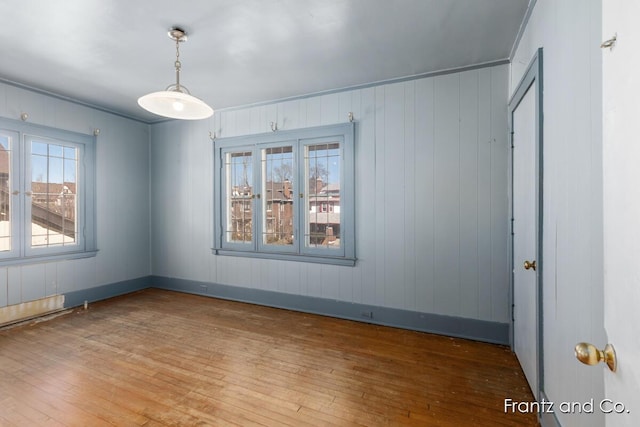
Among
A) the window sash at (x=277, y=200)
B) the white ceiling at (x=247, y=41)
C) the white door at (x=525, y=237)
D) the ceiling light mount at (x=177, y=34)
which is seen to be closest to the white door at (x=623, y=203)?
the white door at (x=525, y=237)

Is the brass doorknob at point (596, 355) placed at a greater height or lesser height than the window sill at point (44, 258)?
greater

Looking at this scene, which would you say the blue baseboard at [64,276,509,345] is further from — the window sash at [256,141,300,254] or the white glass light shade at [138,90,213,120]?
the white glass light shade at [138,90,213,120]

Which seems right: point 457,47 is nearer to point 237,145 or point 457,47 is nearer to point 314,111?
point 314,111

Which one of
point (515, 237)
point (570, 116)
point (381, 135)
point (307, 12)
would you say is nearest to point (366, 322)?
point (515, 237)

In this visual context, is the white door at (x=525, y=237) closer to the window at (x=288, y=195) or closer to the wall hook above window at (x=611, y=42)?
the wall hook above window at (x=611, y=42)

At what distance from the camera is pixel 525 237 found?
244cm

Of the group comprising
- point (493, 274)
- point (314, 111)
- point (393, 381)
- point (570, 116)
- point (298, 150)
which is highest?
point (314, 111)

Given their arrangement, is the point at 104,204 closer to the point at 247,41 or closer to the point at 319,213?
the point at 319,213

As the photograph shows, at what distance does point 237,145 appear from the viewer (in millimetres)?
4543

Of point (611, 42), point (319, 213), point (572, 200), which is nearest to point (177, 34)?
point (319, 213)

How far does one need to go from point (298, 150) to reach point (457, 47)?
2.10 m

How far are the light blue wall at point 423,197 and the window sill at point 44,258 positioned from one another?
2.40 m

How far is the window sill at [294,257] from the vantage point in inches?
151

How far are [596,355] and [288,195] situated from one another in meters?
3.67
